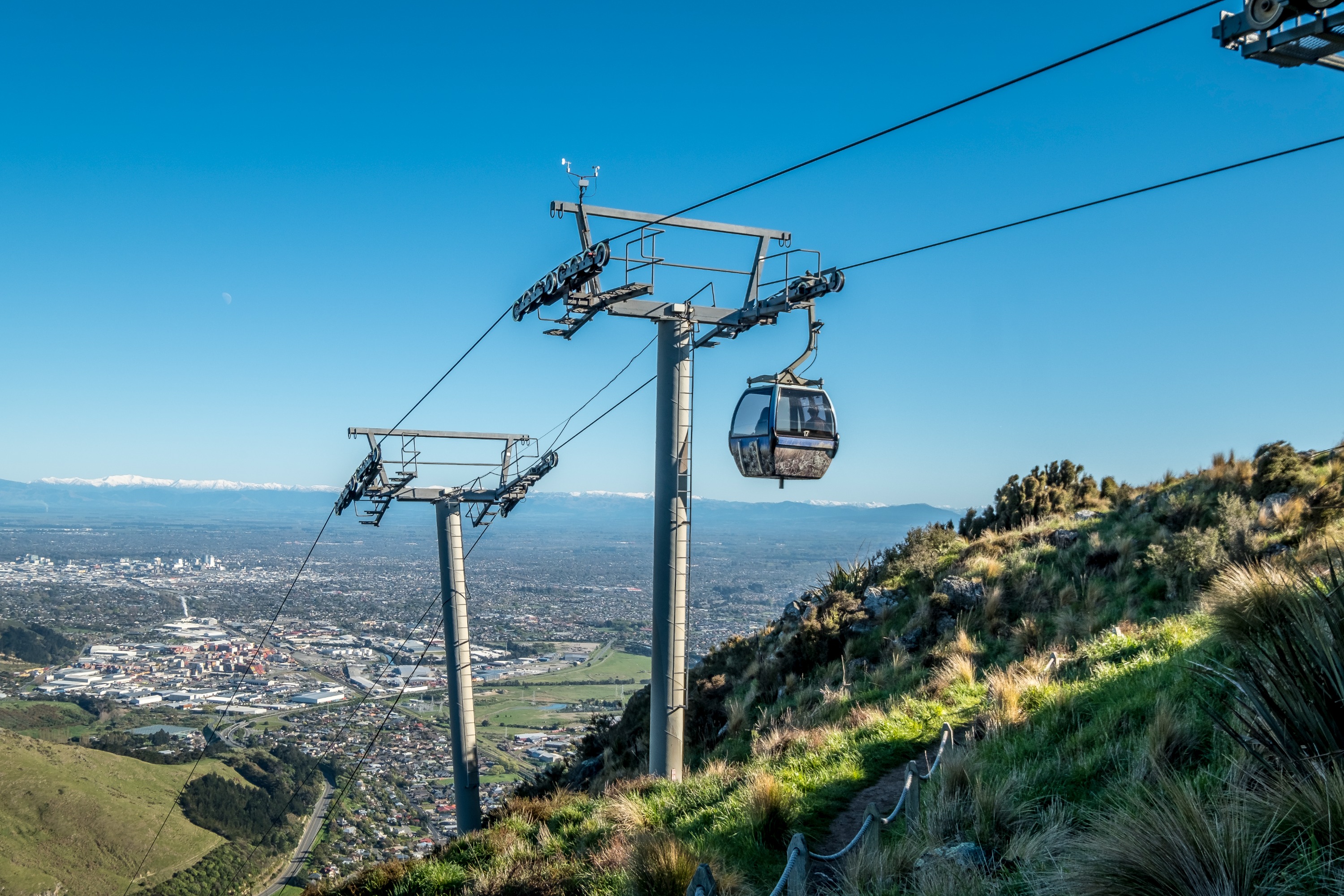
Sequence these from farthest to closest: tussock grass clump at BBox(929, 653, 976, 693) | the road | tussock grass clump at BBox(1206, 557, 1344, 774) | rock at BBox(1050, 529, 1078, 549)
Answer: the road, rock at BBox(1050, 529, 1078, 549), tussock grass clump at BBox(929, 653, 976, 693), tussock grass clump at BBox(1206, 557, 1344, 774)

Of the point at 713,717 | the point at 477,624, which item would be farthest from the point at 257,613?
the point at 713,717

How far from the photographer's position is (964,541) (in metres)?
Result: 21.1

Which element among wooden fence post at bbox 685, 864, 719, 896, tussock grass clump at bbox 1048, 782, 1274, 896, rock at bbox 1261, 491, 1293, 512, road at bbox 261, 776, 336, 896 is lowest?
road at bbox 261, 776, 336, 896

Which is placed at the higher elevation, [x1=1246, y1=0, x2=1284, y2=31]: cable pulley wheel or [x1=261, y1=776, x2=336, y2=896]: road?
[x1=1246, y1=0, x2=1284, y2=31]: cable pulley wheel

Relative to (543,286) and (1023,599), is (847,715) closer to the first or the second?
(1023,599)

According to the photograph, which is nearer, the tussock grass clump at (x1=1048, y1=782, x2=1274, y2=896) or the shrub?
the tussock grass clump at (x1=1048, y1=782, x2=1274, y2=896)

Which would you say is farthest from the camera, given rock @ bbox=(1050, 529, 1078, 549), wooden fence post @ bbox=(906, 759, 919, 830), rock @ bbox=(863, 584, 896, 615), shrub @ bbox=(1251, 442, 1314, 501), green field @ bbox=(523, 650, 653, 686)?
green field @ bbox=(523, 650, 653, 686)

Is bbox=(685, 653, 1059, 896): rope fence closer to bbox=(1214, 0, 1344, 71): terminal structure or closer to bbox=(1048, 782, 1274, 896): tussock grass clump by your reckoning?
bbox=(1048, 782, 1274, 896): tussock grass clump

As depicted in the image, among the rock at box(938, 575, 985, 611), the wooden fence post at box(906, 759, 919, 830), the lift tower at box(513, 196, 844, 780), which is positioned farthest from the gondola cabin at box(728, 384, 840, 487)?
the rock at box(938, 575, 985, 611)

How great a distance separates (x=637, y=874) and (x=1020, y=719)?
4467 mm

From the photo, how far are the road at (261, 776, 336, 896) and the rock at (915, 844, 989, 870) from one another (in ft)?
81.6

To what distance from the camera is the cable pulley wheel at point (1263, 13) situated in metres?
3.72

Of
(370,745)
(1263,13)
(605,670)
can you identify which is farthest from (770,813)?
(605,670)

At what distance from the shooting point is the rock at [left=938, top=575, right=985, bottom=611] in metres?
15.6
